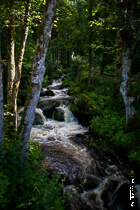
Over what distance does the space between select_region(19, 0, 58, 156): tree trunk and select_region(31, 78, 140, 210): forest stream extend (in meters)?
1.44

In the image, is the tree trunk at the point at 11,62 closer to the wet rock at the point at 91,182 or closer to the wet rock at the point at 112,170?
the wet rock at the point at 91,182

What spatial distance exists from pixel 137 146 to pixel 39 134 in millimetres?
6558

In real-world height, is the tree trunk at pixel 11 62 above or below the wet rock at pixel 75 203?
above

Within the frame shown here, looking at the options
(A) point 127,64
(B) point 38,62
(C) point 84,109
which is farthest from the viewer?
(C) point 84,109

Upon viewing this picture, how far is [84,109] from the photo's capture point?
10680 millimetres

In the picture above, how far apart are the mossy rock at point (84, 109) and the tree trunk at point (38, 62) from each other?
718 cm

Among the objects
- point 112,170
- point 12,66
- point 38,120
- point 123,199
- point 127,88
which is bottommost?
point 123,199

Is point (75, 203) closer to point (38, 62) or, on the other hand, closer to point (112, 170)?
point (112, 170)

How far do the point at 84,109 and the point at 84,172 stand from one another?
570 cm

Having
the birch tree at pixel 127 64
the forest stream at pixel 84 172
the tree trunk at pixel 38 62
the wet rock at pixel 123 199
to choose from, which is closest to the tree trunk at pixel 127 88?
the birch tree at pixel 127 64

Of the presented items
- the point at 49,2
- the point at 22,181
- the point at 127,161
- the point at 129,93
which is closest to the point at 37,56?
the point at 49,2

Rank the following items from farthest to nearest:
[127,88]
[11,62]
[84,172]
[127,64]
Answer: [127,88], [127,64], [84,172], [11,62]

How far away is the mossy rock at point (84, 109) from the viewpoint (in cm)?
1011

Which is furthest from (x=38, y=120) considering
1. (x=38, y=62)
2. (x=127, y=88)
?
(x=38, y=62)
